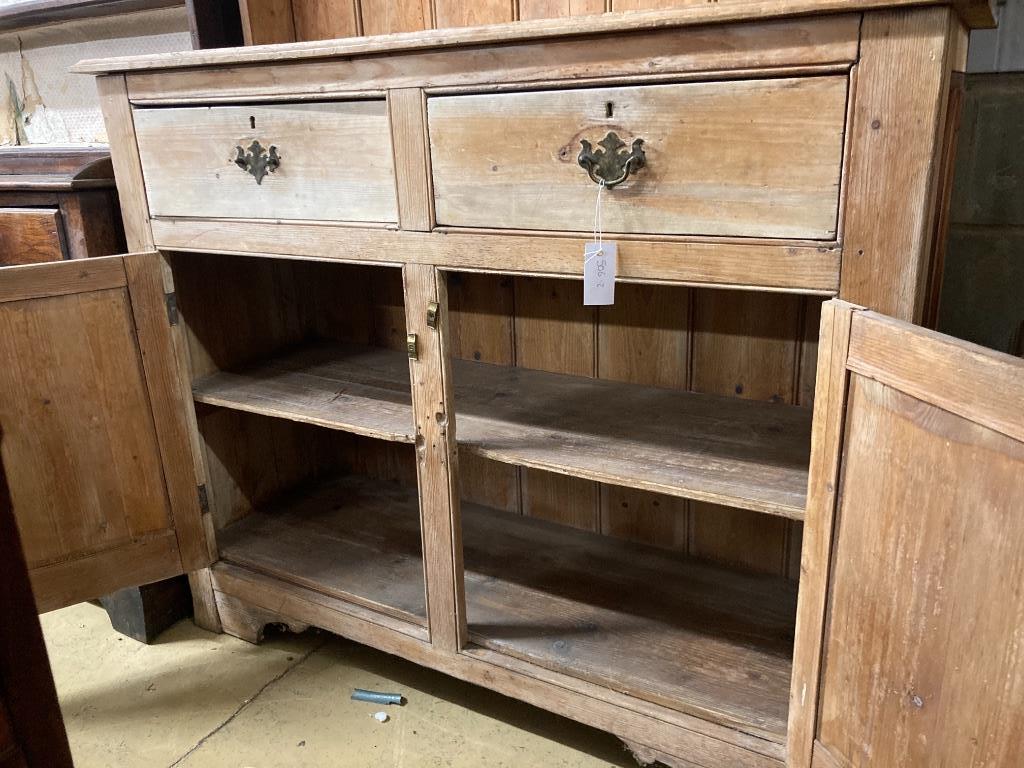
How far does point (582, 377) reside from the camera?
1.60 m

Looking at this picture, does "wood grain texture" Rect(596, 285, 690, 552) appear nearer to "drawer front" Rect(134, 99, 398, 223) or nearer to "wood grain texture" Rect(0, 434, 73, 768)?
→ "drawer front" Rect(134, 99, 398, 223)

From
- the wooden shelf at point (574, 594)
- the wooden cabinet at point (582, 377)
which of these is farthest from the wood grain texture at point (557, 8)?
the wooden shelf at point (574, 594)

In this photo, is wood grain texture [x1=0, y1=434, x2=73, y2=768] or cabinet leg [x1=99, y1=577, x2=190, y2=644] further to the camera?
cabinet leg [x1=99, y1=577, x2=190, y2=644]

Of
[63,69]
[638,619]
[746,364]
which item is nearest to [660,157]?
[746,364]

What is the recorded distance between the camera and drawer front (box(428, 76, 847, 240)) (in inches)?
34.7

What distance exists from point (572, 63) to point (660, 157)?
0.53 feet

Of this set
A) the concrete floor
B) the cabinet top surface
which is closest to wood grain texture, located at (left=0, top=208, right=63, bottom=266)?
the cabinet top surface

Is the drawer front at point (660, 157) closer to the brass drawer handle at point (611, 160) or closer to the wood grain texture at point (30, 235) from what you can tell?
the brass drawer handle at point (611, 160)

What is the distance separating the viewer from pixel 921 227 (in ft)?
2.76

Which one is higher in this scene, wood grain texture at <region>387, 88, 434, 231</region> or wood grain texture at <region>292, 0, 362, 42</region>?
wood grain texture at <region>292, 0, 362, 42</region>

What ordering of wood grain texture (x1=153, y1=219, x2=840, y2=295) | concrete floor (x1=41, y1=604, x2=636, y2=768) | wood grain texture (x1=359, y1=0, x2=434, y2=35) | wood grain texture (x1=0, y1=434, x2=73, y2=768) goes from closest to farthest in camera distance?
1. wood grain texture (x1=0, y1=434, x2=73, y2=768)
2. wood grain texture (x1=153, y1=219, x2=840, y2=295)
3. concrete floor (x1=41, y1=604, x2=636, y2=768)
4. wood grain texture (x1=359, y1=0, x2=434, y2=35)

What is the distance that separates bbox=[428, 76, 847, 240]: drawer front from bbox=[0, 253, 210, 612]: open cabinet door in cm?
64

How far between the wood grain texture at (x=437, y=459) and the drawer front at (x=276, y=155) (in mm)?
141

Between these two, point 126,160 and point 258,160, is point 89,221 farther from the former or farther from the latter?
point 258,160
